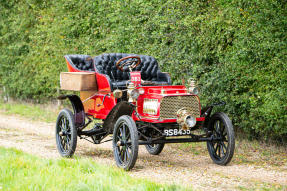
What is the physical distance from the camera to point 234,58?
7.50 metres

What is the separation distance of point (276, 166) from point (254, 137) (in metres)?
1.96

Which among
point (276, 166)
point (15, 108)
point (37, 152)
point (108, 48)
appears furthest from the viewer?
point (15, 108)

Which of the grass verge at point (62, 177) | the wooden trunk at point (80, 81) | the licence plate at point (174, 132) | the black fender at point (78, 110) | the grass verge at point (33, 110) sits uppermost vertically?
the wooden trunk at point (80, 81)

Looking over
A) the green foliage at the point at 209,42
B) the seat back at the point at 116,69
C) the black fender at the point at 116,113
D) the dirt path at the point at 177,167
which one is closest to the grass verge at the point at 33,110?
the green foliage at the point at 209,42

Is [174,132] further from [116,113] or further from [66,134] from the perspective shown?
[66,134]

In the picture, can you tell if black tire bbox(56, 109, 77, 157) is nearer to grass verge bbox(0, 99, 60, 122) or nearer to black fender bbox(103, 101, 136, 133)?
black fender bbox(103, 101, 136, 133)

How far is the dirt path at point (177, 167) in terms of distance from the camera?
5.30 metres

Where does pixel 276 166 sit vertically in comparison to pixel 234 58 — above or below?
below

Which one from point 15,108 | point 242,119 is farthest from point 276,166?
point 15,108

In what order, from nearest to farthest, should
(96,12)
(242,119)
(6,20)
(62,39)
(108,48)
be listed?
(242,119) → (108,48) → (96,12) → (62,39) → (6,20)

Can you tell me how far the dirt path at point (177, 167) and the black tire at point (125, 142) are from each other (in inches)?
7.8

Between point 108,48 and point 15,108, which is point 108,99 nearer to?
point 108,48

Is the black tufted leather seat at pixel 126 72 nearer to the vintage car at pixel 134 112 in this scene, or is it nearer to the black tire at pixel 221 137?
the vintage car at pixel 134 112

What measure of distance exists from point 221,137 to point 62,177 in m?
2.71
